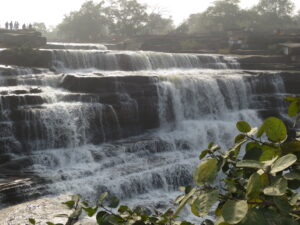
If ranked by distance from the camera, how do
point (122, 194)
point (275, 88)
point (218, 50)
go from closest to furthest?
point (122, 194) < point (275, 88) < point (218, 50)

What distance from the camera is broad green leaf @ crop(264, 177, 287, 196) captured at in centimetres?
85

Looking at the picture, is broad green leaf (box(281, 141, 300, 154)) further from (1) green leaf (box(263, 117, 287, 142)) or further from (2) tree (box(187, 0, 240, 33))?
(2) tree (box(187, 0, 240, 33))

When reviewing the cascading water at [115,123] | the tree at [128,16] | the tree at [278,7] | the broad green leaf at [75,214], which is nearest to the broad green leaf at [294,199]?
the broad green leaf at [75,214]

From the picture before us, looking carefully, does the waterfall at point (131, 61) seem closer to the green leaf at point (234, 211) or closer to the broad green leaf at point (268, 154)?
the broad green leaf at point (268, 154)

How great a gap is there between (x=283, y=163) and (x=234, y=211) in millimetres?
163

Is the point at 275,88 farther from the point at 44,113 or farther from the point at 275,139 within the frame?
the point at 275,139

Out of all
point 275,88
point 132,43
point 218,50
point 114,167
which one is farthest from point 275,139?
point 132,43

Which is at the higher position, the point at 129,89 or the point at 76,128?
the point at 129,89

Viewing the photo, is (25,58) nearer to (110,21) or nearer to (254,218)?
(254,218)

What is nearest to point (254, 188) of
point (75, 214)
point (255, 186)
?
point (255, 186)

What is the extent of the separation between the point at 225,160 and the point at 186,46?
25788 mm

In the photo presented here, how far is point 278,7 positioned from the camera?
52.1 meters

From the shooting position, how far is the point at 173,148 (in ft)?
40.5

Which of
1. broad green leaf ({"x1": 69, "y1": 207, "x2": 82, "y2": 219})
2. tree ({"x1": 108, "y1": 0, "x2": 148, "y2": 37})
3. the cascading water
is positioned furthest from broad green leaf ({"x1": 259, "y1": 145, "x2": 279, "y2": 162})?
tree ({"x1": 108, "y1": 0, "x2": 148, "y2": 37})
